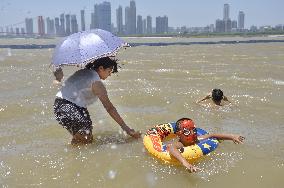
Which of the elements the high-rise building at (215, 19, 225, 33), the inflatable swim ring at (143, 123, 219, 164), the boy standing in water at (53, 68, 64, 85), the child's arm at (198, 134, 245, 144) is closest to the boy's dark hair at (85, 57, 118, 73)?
the boy standing in water at (53, 68, 64, 85)

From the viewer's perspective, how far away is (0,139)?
22.7 feet

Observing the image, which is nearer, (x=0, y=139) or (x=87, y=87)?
(x=87, y=87)

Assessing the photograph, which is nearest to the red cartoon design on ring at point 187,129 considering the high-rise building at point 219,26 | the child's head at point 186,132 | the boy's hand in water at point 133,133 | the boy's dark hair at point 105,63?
the child's head at point 186,132

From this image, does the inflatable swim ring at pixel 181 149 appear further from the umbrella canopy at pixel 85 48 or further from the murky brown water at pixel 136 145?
the umbrella canopy at pixel 85 48

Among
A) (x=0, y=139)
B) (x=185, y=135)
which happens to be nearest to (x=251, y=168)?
(x=185, y=135)

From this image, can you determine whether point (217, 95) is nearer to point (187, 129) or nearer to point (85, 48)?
point (187, 129)

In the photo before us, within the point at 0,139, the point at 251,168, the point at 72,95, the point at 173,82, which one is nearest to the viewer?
the point at 251,168

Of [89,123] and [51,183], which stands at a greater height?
[89,123]

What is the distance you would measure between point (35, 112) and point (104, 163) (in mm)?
4188

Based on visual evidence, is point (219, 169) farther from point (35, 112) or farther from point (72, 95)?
point (35, 112)

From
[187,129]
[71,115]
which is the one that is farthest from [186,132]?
[71,115]

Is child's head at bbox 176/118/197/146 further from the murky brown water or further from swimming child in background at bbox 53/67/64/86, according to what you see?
swimming child in background at bbox 53/67/64/86

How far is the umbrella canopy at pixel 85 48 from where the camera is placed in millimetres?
5266

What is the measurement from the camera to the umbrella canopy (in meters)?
5.27
